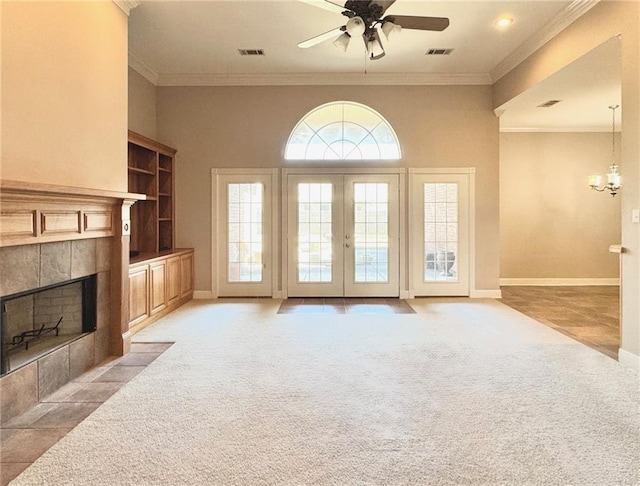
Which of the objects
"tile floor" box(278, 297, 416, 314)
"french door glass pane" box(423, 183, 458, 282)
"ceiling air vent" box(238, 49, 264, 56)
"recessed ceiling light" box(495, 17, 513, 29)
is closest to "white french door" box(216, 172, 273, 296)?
"tile floor" box(278, 297, 416, 314)

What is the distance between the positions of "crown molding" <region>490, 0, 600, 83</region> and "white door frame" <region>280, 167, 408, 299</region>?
2.02 metres

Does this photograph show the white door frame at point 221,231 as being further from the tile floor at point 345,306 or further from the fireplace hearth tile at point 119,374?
the fireplace hearth tile at point 119,374

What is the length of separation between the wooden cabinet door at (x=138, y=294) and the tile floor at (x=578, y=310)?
15.6 ft

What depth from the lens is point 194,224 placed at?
6477 mm

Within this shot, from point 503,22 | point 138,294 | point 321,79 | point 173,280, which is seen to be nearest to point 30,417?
point 138,294

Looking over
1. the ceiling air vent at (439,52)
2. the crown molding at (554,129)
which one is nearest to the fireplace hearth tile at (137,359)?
the ceiling air vent at (439,52)

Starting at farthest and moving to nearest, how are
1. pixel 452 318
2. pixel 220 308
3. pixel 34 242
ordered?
pixel 220 308 → pixel 452 318 → pixel 34 242

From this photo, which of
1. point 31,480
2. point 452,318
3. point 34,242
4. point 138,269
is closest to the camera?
point 31,480

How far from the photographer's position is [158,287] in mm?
5051

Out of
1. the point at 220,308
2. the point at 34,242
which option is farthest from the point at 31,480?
the point at 220,308

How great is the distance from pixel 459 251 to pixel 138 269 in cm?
477

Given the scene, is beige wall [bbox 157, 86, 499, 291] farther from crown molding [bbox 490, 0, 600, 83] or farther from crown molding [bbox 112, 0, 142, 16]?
crown molding [bbox 112, 0, 142, 16]

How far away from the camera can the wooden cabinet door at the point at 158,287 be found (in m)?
4.86

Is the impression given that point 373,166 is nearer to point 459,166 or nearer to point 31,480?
point 459,166
